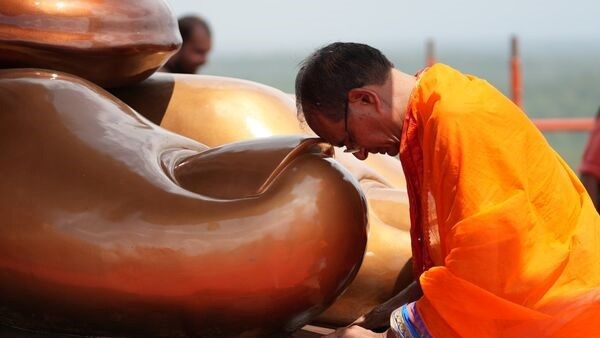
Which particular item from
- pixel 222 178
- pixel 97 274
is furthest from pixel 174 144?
pixel 97 274

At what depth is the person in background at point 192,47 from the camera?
217 inches

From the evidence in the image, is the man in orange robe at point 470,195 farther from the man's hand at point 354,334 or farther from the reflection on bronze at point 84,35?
the reflection on bronze at point 84,35

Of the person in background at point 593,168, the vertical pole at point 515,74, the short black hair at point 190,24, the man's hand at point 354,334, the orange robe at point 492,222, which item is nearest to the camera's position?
the orange robe at point 492,222

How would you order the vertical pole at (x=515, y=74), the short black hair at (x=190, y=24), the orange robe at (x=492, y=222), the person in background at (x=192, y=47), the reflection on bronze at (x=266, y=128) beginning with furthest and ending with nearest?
the vertical pole at (x=515, y=74), the short black hair at (x=190, y=24), the person in background at (x=192, y=47), the reflection on bronze at (x=266, y=128), the orange robe at (x=492, y=222)

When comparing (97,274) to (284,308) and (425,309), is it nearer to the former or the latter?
(284,308)

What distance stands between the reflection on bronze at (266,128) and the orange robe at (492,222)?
1.56 ft

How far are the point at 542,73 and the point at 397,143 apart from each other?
52.5 m

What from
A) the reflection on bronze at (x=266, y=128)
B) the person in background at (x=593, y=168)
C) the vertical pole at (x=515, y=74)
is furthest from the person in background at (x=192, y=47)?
the vertical pole at (x=515, y=74)

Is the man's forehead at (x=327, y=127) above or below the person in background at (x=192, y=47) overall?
above

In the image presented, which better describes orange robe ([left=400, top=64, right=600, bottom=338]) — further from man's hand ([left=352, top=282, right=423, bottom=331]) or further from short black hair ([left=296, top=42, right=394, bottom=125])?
man's hand ([left=352, top=282, right=423, bottom=331])

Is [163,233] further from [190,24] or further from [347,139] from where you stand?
[190,24]

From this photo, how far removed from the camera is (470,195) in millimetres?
2219

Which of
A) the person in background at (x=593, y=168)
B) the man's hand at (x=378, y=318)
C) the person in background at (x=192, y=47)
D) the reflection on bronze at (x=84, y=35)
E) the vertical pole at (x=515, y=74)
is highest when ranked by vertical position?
the reflection on bronze at (x=84, y=35)

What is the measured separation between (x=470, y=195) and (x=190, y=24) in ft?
12.0
